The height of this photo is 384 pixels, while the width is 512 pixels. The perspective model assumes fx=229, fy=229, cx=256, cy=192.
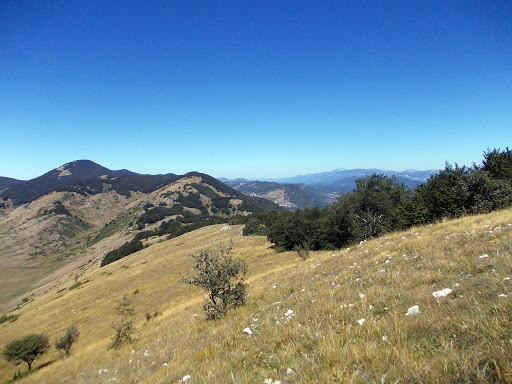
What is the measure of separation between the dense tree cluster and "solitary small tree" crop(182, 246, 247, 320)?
18.8 meters

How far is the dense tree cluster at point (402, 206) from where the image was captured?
66.2 feet

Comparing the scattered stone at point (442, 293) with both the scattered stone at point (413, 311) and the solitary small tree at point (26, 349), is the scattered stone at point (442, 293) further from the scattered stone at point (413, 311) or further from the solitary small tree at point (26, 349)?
the solitary small tree at point (26, 349)

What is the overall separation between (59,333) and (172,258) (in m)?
25.6

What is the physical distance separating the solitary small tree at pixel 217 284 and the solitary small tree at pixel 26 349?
2072cm

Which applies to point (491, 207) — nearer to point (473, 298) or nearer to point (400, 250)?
point (400, 250)

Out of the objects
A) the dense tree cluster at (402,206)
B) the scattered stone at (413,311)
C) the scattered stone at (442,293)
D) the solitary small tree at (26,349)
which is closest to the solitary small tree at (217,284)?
the scattered stone at (413,311)

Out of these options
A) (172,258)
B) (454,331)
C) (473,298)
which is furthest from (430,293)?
(172,258)

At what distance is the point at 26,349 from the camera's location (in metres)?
20.3

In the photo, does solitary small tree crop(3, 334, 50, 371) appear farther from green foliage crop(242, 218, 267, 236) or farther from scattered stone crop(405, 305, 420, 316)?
green foliage crop(242, 218, 267, 236)

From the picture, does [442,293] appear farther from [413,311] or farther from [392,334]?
[392,334]

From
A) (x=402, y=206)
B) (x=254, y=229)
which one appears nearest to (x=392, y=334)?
(x=402, y=206)

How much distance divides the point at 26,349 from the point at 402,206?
47.1 meters

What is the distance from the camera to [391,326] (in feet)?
12.9

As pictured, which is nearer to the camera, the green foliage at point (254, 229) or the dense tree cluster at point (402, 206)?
the dense tree cluster at point (402, 206)
